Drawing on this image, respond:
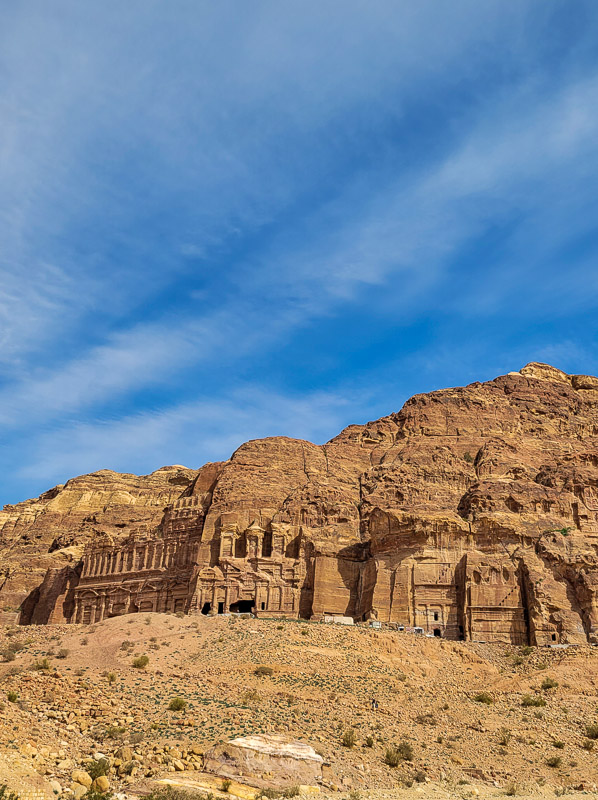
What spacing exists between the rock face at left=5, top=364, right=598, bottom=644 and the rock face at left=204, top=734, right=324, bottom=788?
28093 millimetres

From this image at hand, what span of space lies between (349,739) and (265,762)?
5162 millimetres

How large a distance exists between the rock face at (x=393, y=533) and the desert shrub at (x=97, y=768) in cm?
3339

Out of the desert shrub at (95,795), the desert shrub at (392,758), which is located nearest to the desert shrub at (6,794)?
the desert shrub at (95,795)

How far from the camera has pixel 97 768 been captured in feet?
85.0

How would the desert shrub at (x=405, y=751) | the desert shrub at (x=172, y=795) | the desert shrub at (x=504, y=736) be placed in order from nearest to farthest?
the desert shrub at (x=172, y=795) → the desert shrub at (x=405, y=751) → the desert shrub at (x=504, y=736)

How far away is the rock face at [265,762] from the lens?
92.0 ft

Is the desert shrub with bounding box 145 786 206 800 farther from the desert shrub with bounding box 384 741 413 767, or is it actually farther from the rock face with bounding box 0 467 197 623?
the rock face with bounding box 0 467 197 623

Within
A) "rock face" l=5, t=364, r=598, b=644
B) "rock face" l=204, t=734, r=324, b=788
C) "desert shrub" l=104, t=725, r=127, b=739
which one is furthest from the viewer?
"rock face" l=5, t=364, r=598, b=644

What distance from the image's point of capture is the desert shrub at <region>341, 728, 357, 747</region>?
32.6 meters

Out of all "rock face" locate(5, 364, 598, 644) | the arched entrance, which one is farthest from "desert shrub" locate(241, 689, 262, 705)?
the arched entrance

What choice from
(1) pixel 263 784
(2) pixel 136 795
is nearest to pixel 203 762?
(1) pixel 263 784

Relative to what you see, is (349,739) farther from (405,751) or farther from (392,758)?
(405,751)

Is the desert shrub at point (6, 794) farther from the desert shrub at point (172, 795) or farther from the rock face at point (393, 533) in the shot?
the rock face at point (393, 533)

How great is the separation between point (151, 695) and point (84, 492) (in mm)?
71579
